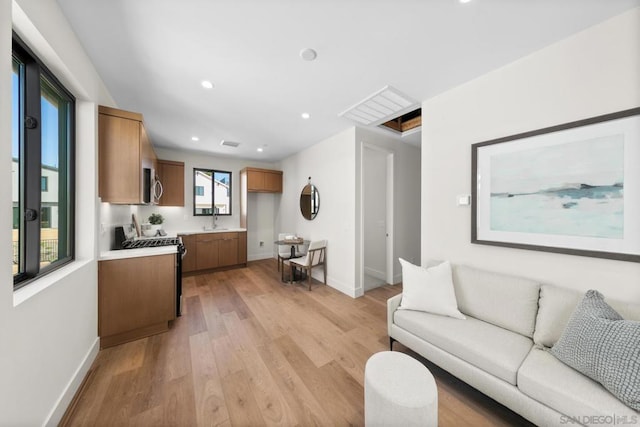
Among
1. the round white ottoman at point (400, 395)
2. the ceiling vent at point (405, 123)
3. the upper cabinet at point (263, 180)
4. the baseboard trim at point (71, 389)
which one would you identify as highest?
the ceiling vent at point (405, 123)

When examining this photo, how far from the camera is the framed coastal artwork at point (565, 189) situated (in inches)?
54.4

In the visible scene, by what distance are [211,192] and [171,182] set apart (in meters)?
0.87

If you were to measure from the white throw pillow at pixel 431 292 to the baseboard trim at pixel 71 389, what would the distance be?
8.23 feet

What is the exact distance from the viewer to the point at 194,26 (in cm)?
151

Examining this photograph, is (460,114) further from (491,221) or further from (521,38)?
(491,221)

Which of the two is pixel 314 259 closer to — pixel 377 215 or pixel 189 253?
pixel 377 215

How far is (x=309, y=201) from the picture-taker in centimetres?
443

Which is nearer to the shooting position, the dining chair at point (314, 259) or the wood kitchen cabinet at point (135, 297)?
the wood kitchen cabinet at point (135, 297)

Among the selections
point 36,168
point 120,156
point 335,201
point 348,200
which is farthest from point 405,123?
point 36,168

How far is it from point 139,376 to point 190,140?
3597mm

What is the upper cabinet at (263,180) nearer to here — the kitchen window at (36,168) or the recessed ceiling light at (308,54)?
the kitchen window at (36,168)

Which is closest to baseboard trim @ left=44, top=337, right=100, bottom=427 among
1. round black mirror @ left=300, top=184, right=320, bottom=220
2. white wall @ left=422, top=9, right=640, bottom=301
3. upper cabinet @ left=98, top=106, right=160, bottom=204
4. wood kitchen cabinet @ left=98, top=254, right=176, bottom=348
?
wood kitchen cabinet @ left=98, top=254, right=176, bottom=348

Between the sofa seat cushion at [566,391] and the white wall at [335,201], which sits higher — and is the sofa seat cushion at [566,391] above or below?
below

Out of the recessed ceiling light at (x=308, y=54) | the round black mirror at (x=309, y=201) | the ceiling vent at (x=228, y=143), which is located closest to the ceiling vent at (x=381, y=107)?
the recessed ceiling light at (x=308, y=54)
